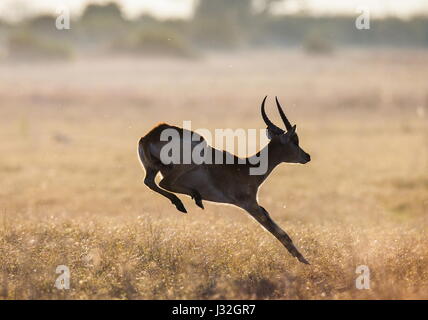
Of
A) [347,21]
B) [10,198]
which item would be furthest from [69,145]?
[347,21]

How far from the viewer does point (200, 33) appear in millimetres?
108125

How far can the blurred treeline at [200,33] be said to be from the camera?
286 feet

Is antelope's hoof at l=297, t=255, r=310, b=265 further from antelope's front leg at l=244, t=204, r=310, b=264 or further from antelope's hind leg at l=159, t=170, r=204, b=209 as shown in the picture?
antelope's hind leg at l=159, t=170, r=204, b=209

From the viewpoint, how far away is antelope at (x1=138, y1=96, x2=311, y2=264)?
8680 millimetres

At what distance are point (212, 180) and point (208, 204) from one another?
980 centimetres

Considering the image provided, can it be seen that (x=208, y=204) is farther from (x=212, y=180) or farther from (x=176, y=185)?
(x=176, y=185)

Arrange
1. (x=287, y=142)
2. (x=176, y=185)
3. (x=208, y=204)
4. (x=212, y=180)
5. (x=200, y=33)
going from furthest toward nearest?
(x=200, y=33)
(x=208, y=204)
(x=287, y=142)
(x=212, y=180)
(x=176, y=185)

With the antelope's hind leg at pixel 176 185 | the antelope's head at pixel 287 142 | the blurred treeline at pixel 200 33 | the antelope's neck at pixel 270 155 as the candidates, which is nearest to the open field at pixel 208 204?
the antelope's hind leg at pixel 176 185

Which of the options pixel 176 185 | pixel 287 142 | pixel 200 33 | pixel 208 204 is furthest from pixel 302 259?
pixel 200 33

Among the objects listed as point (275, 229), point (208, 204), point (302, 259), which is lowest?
point (208, 204)

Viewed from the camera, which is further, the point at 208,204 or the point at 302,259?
the point at 208,204

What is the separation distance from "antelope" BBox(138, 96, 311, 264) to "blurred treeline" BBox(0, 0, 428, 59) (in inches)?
2905

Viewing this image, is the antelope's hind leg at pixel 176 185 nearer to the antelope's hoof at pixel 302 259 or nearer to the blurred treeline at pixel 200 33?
the antelope's hoof at pixel 302 259

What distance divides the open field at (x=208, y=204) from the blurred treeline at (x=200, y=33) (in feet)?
89.0
